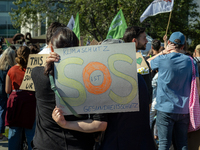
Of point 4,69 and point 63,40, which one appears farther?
point 4,69

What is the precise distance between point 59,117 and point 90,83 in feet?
1.06

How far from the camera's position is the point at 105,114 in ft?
6.20

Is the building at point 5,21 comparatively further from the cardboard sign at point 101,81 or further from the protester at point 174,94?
the cardboard sign at point 101,81

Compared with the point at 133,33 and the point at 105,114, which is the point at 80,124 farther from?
the point at 133,33

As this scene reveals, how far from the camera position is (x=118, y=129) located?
197cm

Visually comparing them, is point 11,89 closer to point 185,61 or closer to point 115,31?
point 185,61

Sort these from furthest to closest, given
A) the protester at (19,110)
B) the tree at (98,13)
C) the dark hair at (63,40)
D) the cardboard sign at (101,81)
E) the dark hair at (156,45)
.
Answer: the tree at (98,13) → the dark hair at (156,45) → the protester at (19,110) → the dark hair at (63,40) → the cardboard sign at (101,81)

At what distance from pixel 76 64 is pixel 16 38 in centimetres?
1210

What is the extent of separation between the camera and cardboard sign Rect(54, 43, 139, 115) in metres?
1.80

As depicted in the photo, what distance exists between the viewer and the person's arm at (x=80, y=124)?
Answer: 6.07 ft

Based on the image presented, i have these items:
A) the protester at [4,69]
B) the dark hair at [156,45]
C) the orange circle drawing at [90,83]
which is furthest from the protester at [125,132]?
the dark hair at [156,45]

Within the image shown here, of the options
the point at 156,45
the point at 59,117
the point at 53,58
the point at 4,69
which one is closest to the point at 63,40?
the point at 53,58

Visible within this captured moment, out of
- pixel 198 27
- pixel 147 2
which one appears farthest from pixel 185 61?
pixel 198 27

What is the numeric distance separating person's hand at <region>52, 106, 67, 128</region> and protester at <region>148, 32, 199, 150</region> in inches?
73.9
